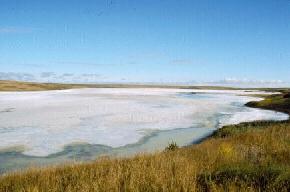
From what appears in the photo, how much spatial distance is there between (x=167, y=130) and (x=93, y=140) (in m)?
6.83

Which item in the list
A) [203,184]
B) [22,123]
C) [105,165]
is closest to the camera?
[203,184]

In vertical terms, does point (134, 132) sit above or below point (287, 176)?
below

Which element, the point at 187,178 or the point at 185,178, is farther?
the point at 185,178

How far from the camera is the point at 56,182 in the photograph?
7.15m

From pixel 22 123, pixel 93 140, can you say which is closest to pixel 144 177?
pixel 93 140

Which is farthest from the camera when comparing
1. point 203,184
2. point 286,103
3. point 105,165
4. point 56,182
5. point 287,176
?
point 286,103

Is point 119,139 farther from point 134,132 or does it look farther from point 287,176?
point 287,176

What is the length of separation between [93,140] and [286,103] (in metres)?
36.8

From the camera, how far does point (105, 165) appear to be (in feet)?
28.8

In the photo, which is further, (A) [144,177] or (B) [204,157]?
(B) [204,157]

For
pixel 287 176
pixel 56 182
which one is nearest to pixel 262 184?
pixel 287 176

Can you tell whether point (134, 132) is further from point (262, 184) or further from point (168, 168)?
point (262, 184)

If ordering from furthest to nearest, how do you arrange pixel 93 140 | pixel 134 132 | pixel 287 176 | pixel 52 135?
1. pixel 134 132
2. pixel 52 135
3. pixel 93 140
4. pixel 287 176

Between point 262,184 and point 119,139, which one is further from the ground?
point 262,184
